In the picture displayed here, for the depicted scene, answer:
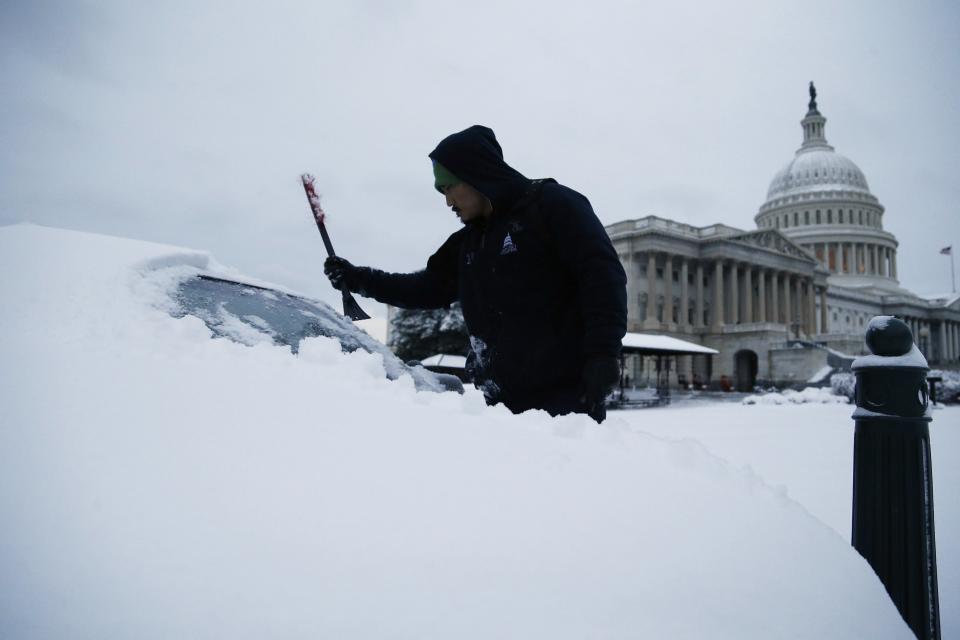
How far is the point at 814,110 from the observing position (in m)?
90.2

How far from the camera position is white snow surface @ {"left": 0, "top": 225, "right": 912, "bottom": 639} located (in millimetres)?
926

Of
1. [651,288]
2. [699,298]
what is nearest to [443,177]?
[651,288]

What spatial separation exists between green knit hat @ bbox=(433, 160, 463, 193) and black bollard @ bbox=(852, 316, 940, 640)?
166 centimetres

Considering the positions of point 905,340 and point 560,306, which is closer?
point 905,340

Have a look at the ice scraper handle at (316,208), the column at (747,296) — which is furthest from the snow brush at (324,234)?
the column at (747,296)

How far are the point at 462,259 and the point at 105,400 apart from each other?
→ 5.64ft

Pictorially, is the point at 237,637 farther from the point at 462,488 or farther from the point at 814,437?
the point at 814,437

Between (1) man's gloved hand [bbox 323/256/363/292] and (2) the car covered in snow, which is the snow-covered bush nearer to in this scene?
(2) the car covered in snow

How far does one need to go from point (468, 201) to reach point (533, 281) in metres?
0.46

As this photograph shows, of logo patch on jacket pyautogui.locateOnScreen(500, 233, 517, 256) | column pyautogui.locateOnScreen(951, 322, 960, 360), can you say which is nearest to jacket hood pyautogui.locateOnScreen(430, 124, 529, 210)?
logo patch on jacket pyautogui.locateOnScreen(500, 233, 517, 256)

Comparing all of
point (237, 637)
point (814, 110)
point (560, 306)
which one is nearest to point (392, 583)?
point (237, 637)

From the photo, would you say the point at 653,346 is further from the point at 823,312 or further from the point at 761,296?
the point at 823,312

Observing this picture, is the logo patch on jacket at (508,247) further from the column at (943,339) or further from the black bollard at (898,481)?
the column at (943,339)

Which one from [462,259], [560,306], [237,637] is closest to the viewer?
[237,637]
